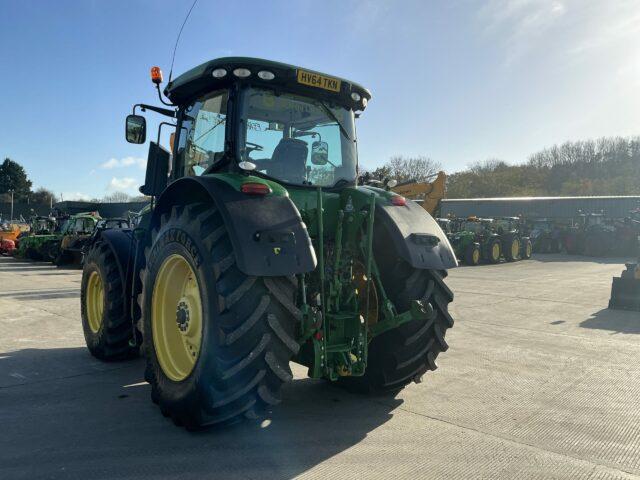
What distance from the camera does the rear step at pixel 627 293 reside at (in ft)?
29.8

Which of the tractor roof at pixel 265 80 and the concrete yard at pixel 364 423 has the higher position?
the tractor roof at pixel 265 80

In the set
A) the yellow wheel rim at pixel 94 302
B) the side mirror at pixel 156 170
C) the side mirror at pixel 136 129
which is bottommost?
the yellow wheel rim at pixel 94 302

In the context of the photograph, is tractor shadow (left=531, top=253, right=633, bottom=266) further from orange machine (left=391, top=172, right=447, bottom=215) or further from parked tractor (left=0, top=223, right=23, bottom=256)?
parked tractor (left=0, top=223, right=23, bottom=256)

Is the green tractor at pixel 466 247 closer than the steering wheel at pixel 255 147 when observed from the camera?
No

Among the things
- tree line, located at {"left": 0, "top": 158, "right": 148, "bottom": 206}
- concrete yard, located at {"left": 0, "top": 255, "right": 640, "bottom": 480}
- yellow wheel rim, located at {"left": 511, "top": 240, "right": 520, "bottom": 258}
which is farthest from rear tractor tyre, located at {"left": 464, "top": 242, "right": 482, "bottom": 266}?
tree line, located at {"left": 0, "top": 158, "right": 148, "bottom": 206}

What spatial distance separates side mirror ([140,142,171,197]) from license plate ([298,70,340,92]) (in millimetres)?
1590

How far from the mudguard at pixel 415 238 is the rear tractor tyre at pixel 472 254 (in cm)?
1725

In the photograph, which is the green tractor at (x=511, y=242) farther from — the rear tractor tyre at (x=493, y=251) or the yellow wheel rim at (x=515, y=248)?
the rear tractor tyre at (x=493, y=251)

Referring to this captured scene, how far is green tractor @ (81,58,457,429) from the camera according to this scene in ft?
10.1

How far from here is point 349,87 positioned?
169 inches

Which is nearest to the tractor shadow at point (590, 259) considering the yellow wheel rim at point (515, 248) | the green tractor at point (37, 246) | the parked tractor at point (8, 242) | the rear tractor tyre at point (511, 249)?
the yellow wheel rim at point (515, 248)

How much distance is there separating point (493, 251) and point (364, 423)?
19.6 m

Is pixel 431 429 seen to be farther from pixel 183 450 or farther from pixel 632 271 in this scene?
pixel 632 271

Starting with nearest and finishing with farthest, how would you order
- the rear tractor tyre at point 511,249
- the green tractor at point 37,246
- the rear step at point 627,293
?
1. the rear step at point 627,293
2. the green tractor at point 37,246
3. the rear tractor tyre at point 511,249
